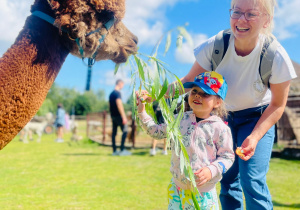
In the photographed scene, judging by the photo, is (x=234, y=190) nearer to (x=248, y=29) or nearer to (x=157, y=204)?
(x=248, y=29)

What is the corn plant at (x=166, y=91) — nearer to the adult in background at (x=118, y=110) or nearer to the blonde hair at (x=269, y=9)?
the blonde hair at (x=269, y=9)

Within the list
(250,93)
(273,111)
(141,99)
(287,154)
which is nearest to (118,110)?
(287,154)

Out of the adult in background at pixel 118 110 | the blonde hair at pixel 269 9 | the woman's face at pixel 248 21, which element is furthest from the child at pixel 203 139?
the adult in background at pixel 118 110

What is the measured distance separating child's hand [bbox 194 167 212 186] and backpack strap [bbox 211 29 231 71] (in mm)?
934

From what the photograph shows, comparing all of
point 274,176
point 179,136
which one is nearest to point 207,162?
point 179,136

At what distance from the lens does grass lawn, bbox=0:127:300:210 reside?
412cm

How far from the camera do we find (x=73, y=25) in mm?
2010

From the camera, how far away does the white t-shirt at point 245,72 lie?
224cm

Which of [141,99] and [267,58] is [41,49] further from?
[267,58]

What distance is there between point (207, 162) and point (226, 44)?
96cm

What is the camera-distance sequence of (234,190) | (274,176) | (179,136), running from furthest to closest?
(274,176) < (234,190) < (179,136)

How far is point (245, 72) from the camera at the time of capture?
7.84 feet

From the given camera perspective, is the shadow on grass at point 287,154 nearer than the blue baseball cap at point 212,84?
No

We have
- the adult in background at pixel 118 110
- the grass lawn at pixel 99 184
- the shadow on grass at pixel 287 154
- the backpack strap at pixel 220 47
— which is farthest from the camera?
the adult in background at pixel 118 110
